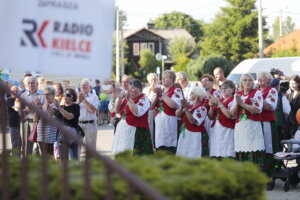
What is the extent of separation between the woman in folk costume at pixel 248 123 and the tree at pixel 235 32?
6056 centimetres

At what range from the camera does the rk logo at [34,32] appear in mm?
4199

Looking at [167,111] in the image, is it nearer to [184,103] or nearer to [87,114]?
[184,103]

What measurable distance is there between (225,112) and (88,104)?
97.5 inches

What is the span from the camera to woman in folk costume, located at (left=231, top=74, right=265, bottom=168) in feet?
33.5

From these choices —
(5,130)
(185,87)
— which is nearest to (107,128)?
(185,87)

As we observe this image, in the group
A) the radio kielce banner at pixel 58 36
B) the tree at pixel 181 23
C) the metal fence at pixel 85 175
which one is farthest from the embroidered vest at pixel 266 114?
the tree at pixel 181 23

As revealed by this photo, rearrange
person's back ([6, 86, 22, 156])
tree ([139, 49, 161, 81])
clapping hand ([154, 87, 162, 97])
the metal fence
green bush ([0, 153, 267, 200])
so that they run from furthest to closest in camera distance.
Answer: tree ([139, 49, 161, 81]), clapping hand ([154, 87, 162, 97]), person's back ([6, 86, 22, 156]), green bush ([0, 153, 267, 200]), the metal fence

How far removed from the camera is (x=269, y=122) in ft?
35.5

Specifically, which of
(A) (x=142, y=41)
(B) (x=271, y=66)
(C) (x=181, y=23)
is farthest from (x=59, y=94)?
(C) (x=181, y=23)

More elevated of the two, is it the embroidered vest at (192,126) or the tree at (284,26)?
the tree at (284,26)

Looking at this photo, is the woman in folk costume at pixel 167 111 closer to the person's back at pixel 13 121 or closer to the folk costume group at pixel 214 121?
the folk costume group at pixel 214 121

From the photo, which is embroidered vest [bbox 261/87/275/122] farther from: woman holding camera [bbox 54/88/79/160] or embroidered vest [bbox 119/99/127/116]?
woman holding camera [bbox 54/88/79/160]

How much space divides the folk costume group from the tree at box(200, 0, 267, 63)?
6020 cm

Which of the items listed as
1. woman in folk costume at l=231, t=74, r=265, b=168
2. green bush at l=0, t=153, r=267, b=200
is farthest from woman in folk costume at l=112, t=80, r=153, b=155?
green bush at l=0, t=153, r=267, b=200
